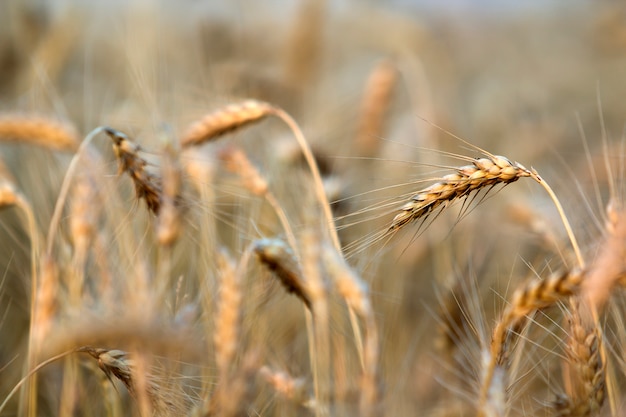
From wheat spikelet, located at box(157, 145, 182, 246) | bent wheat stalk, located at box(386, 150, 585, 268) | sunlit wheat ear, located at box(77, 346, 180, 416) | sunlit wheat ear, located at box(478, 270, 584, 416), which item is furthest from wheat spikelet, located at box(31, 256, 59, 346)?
sunlit wheat ear, located at box(478, 270, 584, 416)

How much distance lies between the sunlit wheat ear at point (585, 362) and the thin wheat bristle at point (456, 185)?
30cm

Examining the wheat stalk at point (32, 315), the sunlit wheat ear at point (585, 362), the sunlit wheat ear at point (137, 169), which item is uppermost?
the sunlit wheat ear at point (137, 169)

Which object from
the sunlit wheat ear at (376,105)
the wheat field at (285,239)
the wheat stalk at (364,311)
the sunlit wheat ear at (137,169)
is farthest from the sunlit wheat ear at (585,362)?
the sunlit wheat ear at (376,105)

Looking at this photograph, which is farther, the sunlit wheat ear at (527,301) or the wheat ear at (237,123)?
the wheat ear at (237,123)

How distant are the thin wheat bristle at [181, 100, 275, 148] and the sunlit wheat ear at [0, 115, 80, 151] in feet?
1.18

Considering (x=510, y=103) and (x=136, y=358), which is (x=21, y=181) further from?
(x=510, y=103)

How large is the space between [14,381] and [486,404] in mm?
1638

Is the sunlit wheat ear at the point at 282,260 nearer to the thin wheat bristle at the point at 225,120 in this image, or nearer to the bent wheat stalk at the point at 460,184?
the bent wheat stalk at the point at 460,184

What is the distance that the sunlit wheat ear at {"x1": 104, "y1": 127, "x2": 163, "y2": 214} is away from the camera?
174cm

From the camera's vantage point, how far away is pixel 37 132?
7.45 ft

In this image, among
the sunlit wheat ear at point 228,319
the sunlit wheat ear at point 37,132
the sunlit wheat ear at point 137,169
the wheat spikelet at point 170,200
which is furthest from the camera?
the sunlit wheat ear at point 37,132

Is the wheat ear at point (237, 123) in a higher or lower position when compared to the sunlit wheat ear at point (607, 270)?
higher

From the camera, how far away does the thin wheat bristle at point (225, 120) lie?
2.14 metres

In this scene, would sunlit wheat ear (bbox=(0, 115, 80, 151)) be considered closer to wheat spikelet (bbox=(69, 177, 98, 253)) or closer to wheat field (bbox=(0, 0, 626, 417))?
wheat field (bbox=(0, 0, 626, 417))
